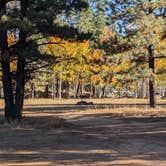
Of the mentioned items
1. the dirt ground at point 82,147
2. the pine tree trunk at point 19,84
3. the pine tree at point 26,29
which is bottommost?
the dirt ground at point 82,147

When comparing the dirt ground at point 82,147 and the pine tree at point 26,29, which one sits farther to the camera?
the pine tree at point 26,29

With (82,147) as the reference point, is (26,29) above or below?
above

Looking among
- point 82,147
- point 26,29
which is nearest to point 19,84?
point 26,29

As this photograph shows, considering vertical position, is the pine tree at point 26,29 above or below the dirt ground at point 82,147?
above

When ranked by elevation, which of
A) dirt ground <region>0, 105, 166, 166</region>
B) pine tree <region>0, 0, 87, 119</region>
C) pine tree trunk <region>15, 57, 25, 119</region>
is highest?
pine tree <region>0, 0, 87, 119</region>

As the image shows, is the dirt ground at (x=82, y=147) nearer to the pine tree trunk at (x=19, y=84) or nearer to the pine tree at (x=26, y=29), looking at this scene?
the pine tree at (x=26, y=29)

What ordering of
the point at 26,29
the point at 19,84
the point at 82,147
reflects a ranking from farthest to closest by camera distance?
the point at 19,84 → the point at 26,29 → the point at 82,147

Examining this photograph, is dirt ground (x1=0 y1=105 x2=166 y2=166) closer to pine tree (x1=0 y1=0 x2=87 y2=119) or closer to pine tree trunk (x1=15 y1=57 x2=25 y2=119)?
pine tree (x1=0 y1=0 x2=87 y2=119)

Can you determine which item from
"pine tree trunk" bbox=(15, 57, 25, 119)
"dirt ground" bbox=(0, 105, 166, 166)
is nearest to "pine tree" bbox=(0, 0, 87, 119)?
"pine tree trunk" bbox=(15, 57, 25, 119)

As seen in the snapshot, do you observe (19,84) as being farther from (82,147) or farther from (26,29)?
(82,147)

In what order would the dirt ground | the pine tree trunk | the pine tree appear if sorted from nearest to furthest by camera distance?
the dirt ground, the pine tree, the pine tree trunk

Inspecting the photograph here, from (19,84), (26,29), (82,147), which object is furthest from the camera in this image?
(19,84)

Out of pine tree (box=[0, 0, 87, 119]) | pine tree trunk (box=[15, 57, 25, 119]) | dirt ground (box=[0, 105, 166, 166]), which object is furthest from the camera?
pine tree trunk (box=[15, 57, 25, 119])

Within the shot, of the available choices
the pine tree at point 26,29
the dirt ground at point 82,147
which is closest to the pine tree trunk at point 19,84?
the pine tree at point 26,29
